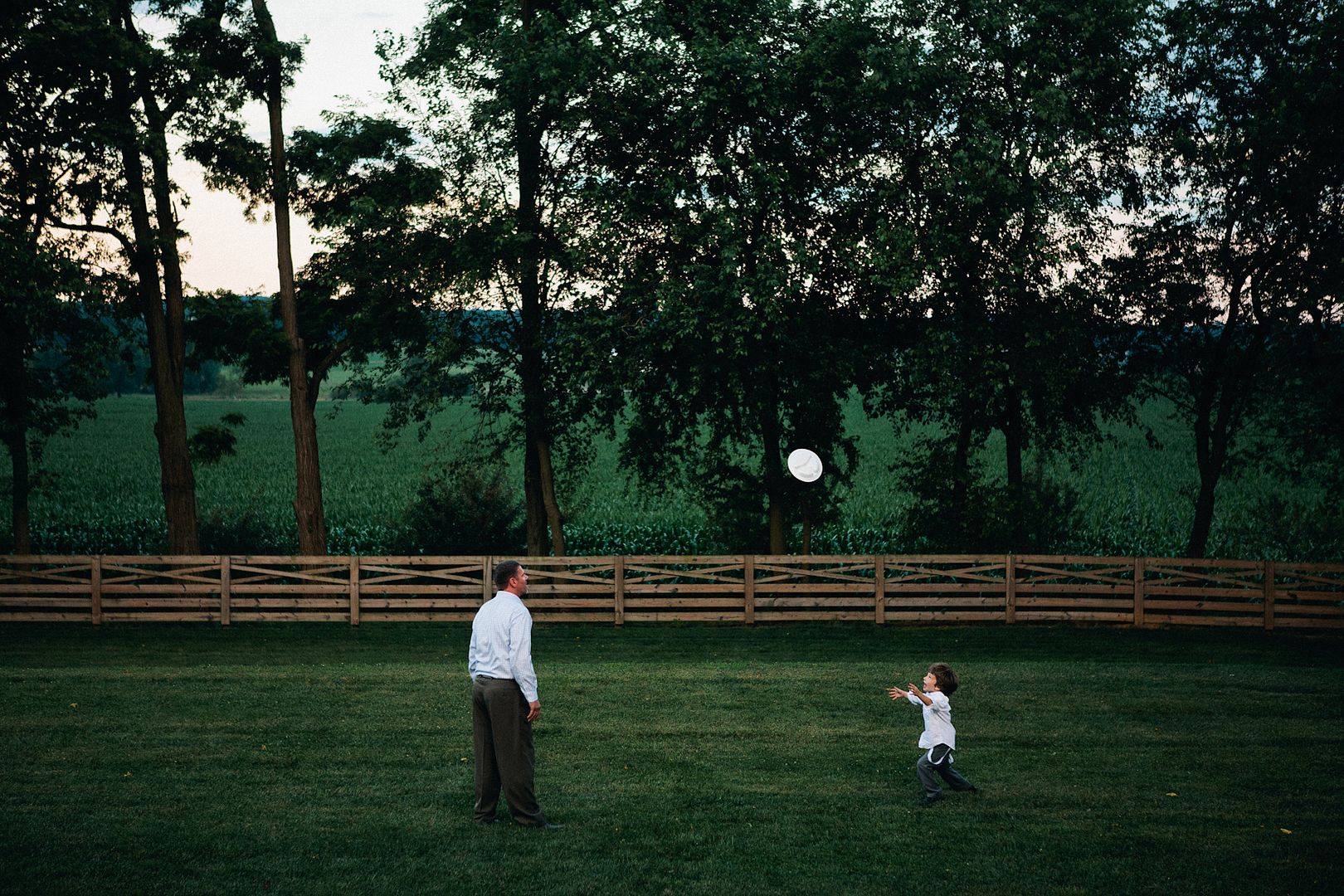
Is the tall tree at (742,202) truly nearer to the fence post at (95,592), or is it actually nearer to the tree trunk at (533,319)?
the tree trunk at (533,319)

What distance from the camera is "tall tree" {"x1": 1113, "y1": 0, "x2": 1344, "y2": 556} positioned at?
21859 millimetres

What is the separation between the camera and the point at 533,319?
24.7m

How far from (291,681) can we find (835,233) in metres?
13.4

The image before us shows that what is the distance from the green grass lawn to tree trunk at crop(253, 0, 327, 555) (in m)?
7.36

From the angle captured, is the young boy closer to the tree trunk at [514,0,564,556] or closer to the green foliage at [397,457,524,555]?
the tree trunk at [514,0,564,556]

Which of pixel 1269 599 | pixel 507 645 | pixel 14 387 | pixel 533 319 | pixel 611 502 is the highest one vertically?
pixel 533 319

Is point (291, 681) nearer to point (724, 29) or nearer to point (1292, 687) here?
point (1292, 687)

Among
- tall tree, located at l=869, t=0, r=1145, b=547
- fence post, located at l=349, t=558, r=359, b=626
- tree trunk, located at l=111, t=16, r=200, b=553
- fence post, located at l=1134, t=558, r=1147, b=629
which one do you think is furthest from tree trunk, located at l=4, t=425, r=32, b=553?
fence post, located at l=1134, t=558, r=1147, b=629

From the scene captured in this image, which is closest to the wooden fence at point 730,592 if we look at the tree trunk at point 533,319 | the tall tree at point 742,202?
the tall tree at point 742,202

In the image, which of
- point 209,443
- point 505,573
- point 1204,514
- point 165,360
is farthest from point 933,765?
point 209,443

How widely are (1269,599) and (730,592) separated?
9.51m

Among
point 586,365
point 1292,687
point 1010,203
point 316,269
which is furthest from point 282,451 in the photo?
point 1292,687

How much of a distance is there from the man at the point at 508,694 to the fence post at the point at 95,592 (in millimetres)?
14354

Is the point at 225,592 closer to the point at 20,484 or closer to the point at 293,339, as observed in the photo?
the point at 293,339
